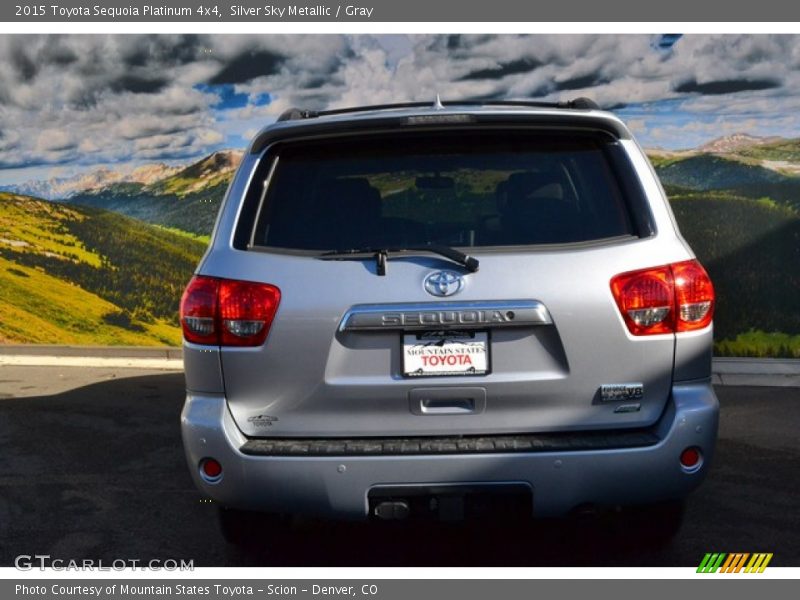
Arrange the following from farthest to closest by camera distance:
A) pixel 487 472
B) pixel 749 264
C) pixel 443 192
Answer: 1. pixel 749 264
2. pixel 443 192
3. pixel 487 472

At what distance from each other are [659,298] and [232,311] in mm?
1546

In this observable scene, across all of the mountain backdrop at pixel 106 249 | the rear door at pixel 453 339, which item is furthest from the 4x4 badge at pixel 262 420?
the mountain backdrop at pixel 106 249

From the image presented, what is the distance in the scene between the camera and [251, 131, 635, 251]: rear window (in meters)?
3.66

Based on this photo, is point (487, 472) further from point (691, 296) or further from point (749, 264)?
point (749, 264)

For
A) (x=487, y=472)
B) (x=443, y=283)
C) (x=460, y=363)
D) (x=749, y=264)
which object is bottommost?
(x=749, y=264)

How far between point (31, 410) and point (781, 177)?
6.59 m

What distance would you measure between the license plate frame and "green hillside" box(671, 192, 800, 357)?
5.59 meters

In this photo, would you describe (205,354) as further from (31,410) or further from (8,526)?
(31,410)

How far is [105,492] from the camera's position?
17.8 feet

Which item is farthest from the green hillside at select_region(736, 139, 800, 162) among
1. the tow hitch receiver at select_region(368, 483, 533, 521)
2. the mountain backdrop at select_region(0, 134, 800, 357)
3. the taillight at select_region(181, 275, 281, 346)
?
the taillight at select_region(181, 275, 281, 346)

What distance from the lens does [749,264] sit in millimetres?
8617

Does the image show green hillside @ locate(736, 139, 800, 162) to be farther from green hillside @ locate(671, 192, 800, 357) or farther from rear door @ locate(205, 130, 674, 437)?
rear door @ locate(205, 130, 674, 437)

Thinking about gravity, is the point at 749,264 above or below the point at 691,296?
below

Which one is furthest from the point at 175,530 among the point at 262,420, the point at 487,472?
the point at 487,472
